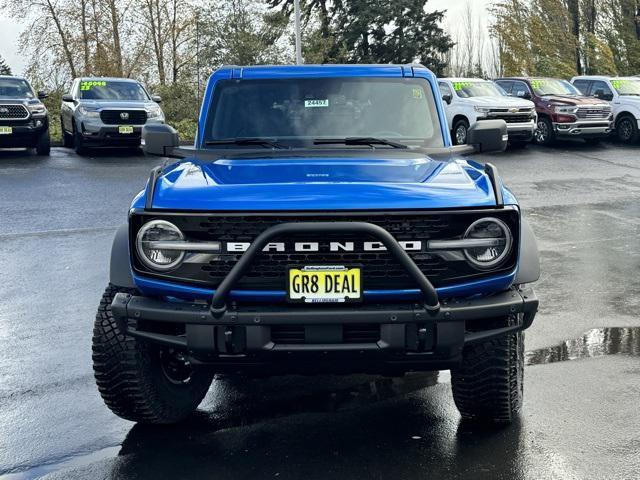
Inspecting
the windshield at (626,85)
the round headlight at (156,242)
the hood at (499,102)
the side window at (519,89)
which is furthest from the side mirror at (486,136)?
the windshield at (626,85)

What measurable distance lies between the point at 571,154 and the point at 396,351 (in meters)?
19.6

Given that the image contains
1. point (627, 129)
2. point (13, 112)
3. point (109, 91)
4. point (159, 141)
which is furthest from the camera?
point (627, 129)

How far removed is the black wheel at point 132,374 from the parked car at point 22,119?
16.3 m

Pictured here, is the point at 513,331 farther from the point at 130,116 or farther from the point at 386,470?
the point at 130,116

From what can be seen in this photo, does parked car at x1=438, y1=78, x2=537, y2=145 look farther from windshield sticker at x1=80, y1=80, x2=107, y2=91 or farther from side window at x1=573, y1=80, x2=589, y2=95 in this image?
windshield sticker at x1=80, y1=80, x2=107, y2=91

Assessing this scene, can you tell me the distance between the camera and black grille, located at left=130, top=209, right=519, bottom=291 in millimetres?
4070

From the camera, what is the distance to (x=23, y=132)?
2005 centimetres

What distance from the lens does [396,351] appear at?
157 inches

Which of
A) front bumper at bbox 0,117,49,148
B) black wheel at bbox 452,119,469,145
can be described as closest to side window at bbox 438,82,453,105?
black wheel at bbox 452,119,469,145

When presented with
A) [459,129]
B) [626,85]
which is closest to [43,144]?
[459,129]

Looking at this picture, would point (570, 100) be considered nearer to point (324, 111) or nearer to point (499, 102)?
point (499, 102)

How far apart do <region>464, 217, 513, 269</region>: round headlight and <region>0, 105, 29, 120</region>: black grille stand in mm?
17319

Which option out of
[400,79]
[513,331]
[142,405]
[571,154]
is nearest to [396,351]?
[513,331]

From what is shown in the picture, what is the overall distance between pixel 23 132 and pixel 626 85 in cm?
1630
